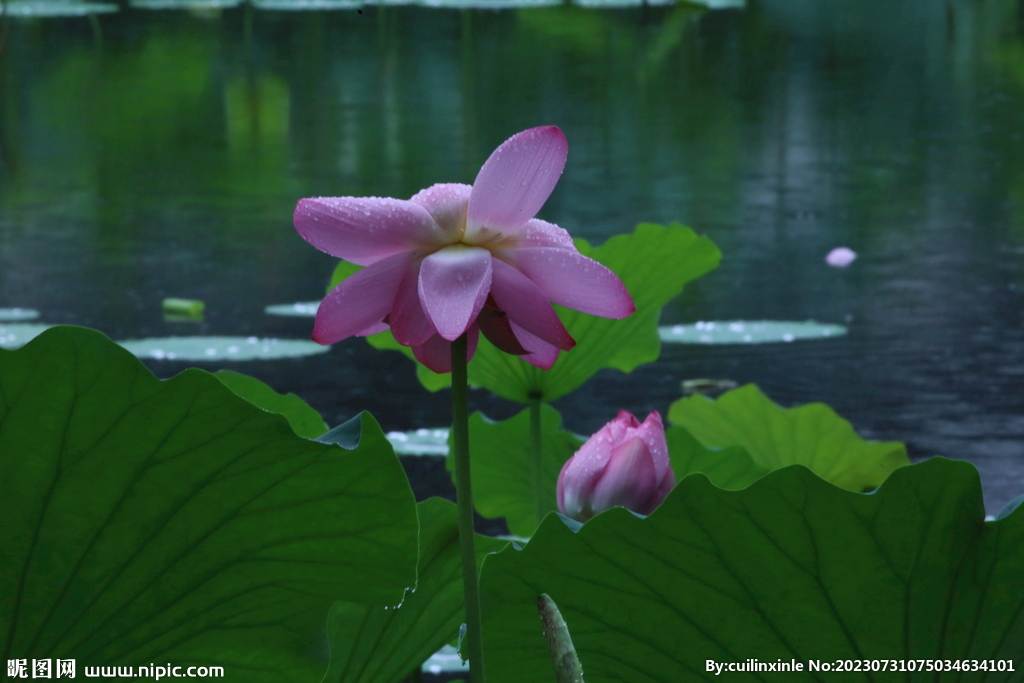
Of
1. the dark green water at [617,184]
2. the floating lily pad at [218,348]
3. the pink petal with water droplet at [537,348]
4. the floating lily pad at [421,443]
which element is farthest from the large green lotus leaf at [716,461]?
the floating lily pad at [218,348]

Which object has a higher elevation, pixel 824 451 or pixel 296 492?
pixel 296 492

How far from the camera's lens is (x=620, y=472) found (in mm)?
467

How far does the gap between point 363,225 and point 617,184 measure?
396 cm

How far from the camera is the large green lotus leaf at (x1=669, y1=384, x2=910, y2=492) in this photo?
31.7 inches

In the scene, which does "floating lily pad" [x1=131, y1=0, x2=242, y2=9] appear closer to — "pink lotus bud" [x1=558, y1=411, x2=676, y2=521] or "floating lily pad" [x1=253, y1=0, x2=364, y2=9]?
"floating lily pad" [x1=253, y1=0, x2=364, y2=9]

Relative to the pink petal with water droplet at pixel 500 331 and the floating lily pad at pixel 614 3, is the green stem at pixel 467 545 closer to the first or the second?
the pink petal with water droplet at pixel 500 331

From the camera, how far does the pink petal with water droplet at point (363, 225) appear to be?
0.33 meters

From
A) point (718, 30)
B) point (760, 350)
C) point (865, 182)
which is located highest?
point (760, 350)

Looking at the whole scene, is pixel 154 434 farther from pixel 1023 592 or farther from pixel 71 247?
pixel 71 247

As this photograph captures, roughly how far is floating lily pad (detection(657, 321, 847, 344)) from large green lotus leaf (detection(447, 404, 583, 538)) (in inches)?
60.3

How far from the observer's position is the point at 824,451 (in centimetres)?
83

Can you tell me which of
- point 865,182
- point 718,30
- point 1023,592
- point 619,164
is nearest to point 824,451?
point 1023,592

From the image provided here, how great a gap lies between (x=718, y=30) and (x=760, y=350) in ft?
32.3

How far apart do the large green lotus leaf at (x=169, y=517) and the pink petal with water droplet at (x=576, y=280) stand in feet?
0.19
